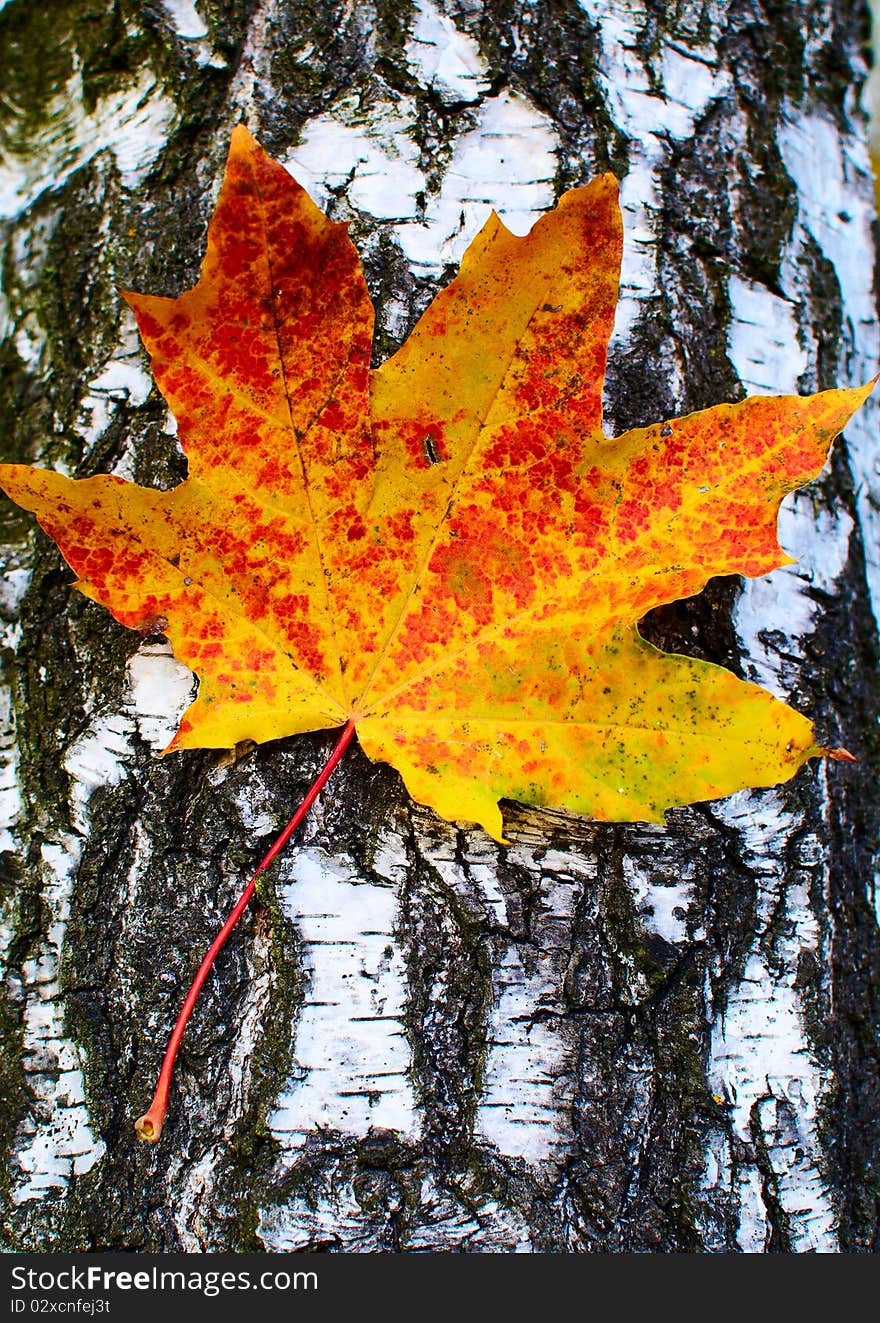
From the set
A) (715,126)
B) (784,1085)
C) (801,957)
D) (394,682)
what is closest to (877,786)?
(801,957)

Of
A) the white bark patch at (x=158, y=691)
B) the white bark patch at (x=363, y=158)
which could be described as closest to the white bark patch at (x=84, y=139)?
the white bark patch at (x=363, y=158)

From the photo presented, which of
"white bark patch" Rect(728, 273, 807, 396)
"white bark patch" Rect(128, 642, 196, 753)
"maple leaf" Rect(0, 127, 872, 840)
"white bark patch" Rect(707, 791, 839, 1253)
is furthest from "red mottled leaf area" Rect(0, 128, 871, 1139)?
"white bark patch" Rect(728, 273, 807, 396)

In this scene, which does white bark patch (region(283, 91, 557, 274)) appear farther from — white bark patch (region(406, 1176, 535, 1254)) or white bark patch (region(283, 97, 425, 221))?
white bark patch (region(406, 1176, 535, 1254))

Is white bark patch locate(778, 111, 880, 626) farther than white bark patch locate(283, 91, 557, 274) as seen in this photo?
Yes

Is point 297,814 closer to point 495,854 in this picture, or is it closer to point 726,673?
point 495,854

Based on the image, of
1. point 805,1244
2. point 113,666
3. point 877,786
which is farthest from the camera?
point 877,786
